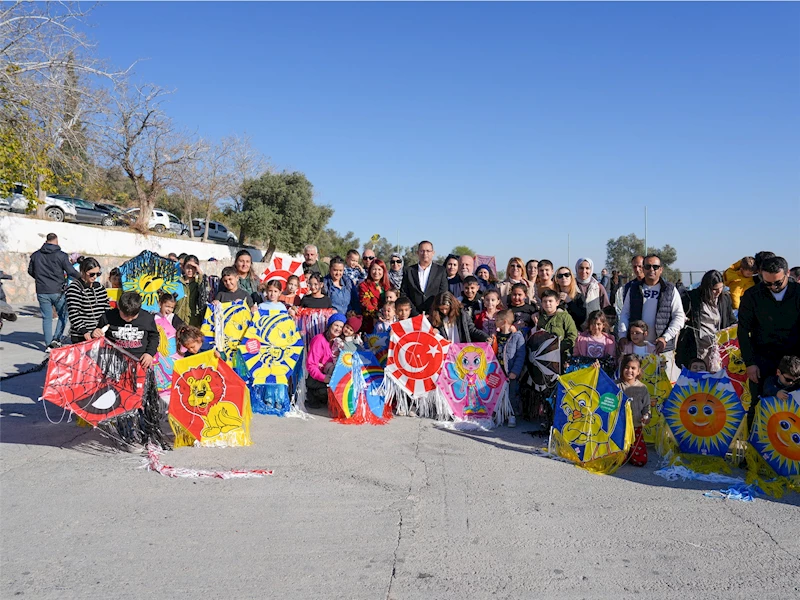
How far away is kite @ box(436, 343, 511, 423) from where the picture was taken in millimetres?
6492

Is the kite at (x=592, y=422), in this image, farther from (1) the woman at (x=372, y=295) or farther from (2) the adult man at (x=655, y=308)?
(1) the woman at (x=372, y=295)

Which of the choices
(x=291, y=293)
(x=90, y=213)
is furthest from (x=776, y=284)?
(x=90, y=213)

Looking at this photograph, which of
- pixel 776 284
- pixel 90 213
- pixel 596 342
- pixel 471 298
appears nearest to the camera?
pixel 776 284

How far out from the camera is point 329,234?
4738 cm

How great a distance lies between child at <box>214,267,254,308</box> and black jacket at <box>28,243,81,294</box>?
12.4 feet

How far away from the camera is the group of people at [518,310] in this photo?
509 centimetres

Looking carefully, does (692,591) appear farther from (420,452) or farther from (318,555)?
(420,452)

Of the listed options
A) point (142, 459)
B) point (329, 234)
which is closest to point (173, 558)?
point (142, 459)

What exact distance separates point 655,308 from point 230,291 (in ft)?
16.3

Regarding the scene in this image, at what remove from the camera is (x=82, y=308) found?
6035 millimetres

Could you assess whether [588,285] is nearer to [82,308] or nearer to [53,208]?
[82,308]

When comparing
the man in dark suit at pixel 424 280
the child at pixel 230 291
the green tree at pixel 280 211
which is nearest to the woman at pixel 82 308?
the child at pixel 230 291

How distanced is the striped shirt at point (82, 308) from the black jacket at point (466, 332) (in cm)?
363

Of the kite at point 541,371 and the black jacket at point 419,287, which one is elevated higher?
the black jacket at point 419,287
